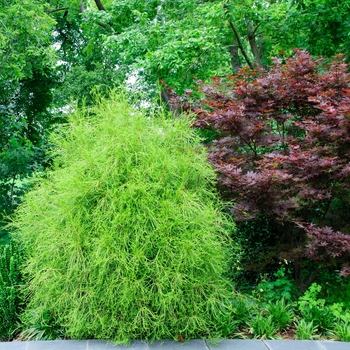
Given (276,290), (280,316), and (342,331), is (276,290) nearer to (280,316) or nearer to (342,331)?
(280,316)

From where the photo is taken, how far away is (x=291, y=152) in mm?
3520

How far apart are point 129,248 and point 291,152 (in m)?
1.63

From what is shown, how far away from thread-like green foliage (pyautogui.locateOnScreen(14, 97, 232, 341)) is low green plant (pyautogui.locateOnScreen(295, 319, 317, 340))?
0.61 meters

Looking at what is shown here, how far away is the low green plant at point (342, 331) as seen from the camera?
311cm

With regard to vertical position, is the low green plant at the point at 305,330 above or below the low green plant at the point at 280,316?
below

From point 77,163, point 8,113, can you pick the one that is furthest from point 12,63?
point 77,163

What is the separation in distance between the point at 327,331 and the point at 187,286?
1251 millimetres

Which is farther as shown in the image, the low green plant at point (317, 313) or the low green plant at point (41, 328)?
the low green plant at point (317, 313)

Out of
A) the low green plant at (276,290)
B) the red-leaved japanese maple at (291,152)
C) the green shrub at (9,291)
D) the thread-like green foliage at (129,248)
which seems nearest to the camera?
the thread-like green foliage at (129,248)

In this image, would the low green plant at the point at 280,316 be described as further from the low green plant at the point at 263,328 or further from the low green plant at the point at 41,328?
the low green plant at the point at 41,328

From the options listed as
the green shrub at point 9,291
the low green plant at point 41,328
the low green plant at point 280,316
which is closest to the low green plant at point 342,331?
the low green plant at point 280,316

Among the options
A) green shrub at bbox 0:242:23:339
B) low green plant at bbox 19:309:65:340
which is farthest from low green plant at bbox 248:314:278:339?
green shrub at bbox 0:242:23:339

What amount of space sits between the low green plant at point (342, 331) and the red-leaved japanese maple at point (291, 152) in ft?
1.49

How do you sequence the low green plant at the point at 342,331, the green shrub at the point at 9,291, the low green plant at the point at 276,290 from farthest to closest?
the low green plant at the point at 276,290, the green shrub at the point at 9,291, the low green plant at the point at 342,331
